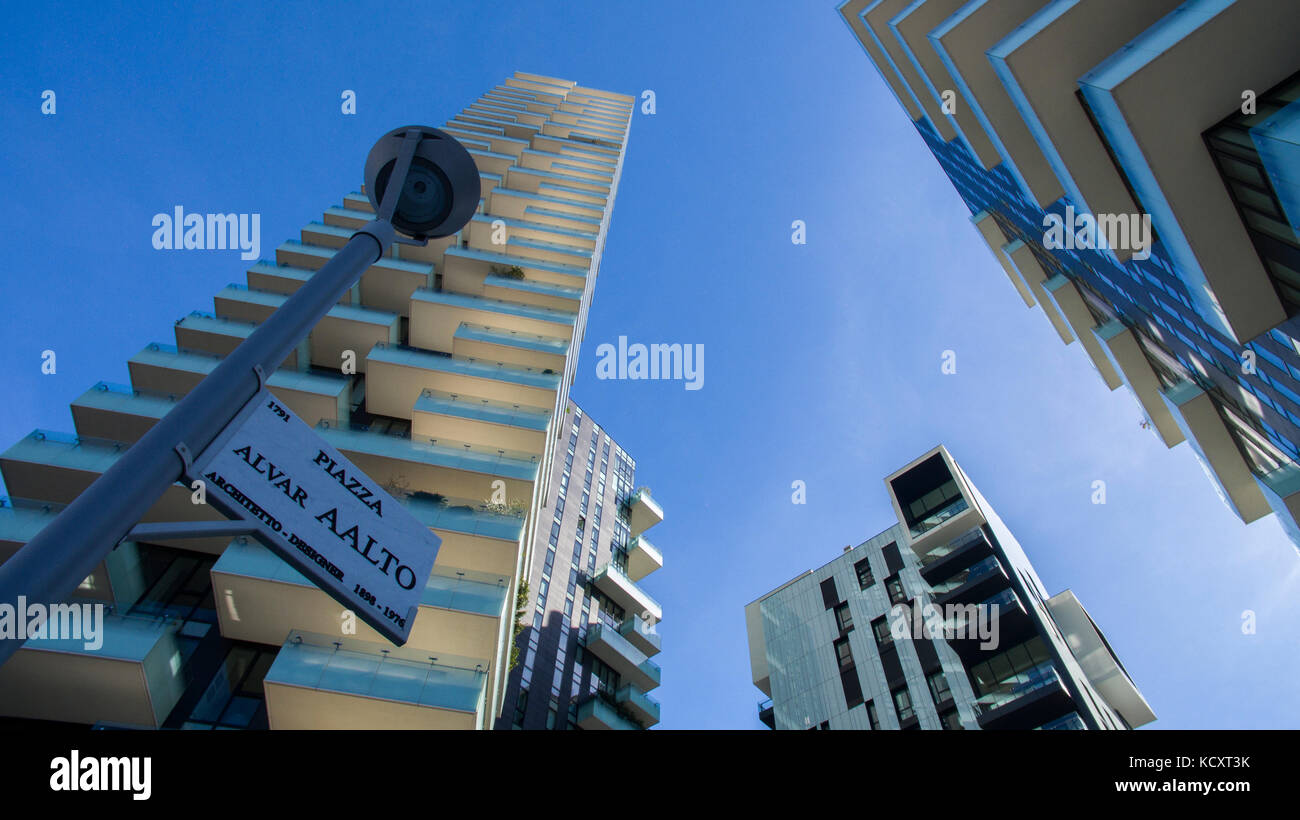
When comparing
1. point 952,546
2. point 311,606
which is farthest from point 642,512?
point 311,606

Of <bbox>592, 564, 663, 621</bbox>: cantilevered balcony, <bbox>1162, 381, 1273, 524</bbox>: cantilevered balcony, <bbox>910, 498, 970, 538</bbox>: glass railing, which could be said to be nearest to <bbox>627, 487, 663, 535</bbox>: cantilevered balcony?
<bbox>592, 564, 663, 621</bbox>: cantilevered balcony

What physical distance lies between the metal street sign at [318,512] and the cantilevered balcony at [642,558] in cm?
3952

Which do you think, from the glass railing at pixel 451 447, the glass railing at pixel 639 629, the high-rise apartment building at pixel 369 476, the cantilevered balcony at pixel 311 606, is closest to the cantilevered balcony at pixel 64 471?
the high-rise apartment building at pixel 369 476

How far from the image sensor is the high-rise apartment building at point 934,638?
30.8 m

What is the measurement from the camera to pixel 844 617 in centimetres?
4069

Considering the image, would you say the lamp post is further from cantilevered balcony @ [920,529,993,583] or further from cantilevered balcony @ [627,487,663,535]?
cantilevered balcony @ [627,487,663,535]

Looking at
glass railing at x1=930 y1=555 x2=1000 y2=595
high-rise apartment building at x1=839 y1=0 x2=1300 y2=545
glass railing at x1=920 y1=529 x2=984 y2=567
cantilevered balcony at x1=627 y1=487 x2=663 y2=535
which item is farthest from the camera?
cantilevered balcony at x1=627 y1=487 x2=663 y2=535

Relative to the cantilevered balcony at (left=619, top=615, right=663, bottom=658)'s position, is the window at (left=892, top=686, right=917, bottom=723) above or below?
below

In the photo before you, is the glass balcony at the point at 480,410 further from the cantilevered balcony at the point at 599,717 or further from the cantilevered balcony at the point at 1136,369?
the cantilevered balcony at the point at 1136,369

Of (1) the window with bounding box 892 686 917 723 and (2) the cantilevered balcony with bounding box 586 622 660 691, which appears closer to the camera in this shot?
(1) the window with bounding box 892 686 917 723

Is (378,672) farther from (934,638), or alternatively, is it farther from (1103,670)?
(1103,670)

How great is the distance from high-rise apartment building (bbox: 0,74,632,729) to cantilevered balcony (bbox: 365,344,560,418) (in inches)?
2.5

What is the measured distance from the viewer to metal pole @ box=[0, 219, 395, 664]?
244 cm

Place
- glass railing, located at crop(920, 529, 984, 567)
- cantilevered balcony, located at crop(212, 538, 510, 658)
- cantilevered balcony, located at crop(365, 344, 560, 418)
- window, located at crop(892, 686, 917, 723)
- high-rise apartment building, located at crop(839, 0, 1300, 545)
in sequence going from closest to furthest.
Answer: high-rise apartment building, located at crop(839, 0, 1300, 545)
cantilevered balcony, located at crop(212, 538, 510, 658)
cantilevered balcony, located at crop(365, 344, 560, 418)
window, located at crop(892, 686, 917, 723)
glass railing, located at crop(920, 529, 984, 567)
